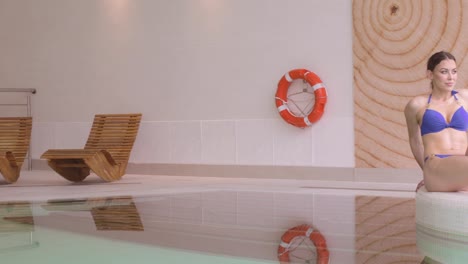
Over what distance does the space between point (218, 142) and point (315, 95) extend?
1589 mm

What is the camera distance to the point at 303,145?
8195 mm

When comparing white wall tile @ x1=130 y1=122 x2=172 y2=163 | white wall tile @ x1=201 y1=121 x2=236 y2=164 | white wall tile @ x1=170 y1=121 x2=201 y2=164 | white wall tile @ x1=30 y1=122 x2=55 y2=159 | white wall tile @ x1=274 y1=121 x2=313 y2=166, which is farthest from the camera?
white wall tile @ x1=30 y1=122 x2=55 y2=159

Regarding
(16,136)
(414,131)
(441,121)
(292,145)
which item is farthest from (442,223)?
(16,136)

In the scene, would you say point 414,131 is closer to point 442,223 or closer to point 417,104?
point 417,104

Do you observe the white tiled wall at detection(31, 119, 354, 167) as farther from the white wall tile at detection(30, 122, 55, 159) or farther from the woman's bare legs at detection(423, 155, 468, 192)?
the woman's bare legs at detection(423, 155, 468, 192)

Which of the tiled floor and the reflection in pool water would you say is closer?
the reflection in pool water

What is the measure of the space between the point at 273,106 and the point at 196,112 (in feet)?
3.96

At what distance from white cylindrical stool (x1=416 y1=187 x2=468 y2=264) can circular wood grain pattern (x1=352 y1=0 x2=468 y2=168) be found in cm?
357

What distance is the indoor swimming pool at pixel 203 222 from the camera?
129 inches

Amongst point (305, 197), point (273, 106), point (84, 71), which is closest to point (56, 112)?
point (84, 71)

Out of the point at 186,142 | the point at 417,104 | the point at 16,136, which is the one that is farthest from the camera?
the point at 186,142

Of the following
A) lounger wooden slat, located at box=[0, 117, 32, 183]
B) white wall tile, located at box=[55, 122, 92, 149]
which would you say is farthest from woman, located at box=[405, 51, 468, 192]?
white wall tile, located at box=[55, 122, 92, 149]

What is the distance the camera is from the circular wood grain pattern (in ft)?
23.3

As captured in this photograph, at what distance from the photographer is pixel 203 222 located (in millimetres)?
4480
